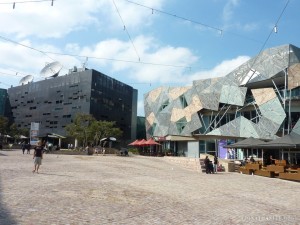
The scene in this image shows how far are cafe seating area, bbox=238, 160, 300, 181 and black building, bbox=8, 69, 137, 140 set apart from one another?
4999 centimetres

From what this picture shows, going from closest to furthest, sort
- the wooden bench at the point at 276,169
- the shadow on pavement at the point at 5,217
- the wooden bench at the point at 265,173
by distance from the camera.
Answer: the shadow on pavement at the point at 5,217 < the wooden bench at the point at 276,169 < the wooden bench at the point at 265,173

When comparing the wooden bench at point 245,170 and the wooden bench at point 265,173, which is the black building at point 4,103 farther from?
the wooden bench at point 265,173

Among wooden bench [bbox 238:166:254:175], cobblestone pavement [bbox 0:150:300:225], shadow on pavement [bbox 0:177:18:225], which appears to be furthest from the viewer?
wooden bench [bbox 238:166:254:175]

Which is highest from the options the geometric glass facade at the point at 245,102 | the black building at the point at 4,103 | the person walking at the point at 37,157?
the black building at the point at 4,103

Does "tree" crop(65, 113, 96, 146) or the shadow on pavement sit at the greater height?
"tree" crop(65, 113, 96, 146)

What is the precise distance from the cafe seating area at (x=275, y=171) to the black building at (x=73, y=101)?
4999 cm

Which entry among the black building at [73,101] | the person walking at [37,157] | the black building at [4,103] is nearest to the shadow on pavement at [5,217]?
the person walking at [37,157]

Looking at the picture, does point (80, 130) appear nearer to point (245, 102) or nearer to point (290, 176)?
point (245, 102)

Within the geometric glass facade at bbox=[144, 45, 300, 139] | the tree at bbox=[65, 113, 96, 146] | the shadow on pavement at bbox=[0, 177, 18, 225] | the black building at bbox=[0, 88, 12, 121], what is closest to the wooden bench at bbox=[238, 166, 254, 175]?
the geometric glass facade at bbox=[144, 45, 300, 139]

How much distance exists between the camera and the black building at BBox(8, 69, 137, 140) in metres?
73.2

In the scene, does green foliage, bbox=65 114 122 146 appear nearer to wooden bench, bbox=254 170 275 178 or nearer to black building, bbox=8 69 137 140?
black building, bbox=8 69 137 140

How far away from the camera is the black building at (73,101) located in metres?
73.2

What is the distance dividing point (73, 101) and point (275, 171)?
5778 cm

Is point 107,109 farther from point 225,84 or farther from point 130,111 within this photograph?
point 225,84
